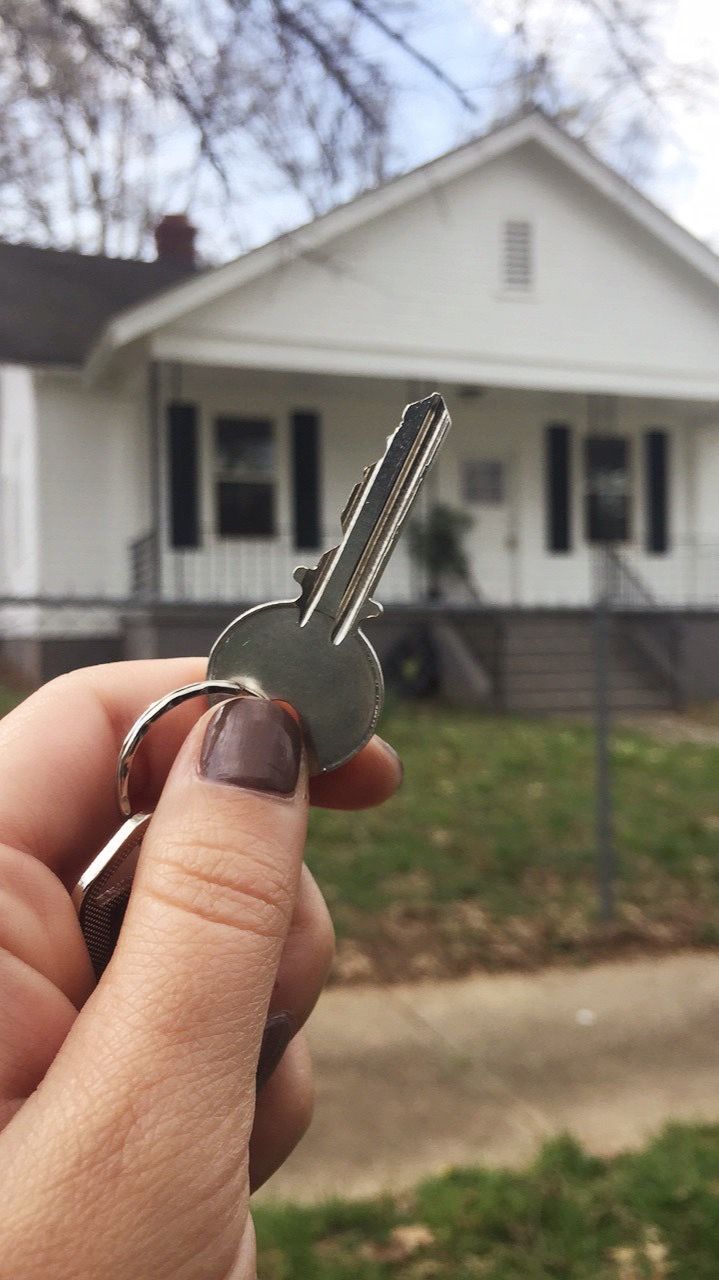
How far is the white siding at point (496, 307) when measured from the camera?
11664 mm

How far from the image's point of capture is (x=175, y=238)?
13.7ft

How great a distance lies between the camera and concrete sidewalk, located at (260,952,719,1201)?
2996mm

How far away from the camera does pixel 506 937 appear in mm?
4738

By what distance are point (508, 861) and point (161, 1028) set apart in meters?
4.78

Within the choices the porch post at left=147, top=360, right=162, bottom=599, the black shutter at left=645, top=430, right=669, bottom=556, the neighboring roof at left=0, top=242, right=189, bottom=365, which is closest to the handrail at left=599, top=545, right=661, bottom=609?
the black shutter at left=645, top=430, right=669, bottom=556

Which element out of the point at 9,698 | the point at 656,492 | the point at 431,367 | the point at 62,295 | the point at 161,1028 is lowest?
the point at 9,698

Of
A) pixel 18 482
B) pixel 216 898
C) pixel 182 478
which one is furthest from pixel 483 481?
pixel 216 898

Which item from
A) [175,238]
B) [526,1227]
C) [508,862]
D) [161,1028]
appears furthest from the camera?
[508,862]

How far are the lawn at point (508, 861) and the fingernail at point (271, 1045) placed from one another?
3344 millimetres

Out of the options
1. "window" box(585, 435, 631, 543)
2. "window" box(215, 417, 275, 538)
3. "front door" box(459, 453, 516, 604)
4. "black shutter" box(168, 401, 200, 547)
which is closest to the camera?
"black shutter" box(168, 401, 200, 547)

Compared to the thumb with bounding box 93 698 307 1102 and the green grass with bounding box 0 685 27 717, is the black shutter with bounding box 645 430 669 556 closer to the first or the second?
the green grass with bounding box 0 685 27 717

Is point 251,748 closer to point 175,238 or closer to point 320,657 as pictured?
point 320,657

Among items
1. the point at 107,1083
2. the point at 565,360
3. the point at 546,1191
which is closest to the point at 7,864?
the point at 107,1083

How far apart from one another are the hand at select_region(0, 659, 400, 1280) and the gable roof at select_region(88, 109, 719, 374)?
7.94m
